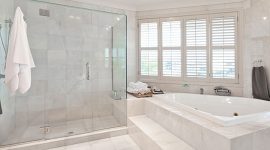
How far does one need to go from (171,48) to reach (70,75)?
2.15 meters

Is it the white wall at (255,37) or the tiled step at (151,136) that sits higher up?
the white wall at (255,37)

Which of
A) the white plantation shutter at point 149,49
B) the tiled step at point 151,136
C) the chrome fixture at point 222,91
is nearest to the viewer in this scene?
the tiled step at point 151,136

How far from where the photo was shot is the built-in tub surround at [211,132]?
1.53m

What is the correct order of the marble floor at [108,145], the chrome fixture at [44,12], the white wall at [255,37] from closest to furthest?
the marble floor at [108,145], the white wall at [255,37], the chrome fixture at [44,12]

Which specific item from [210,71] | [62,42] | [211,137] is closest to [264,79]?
[210,71]

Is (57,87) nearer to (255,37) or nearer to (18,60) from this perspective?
(18,60)

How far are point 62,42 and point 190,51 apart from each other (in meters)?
2.53

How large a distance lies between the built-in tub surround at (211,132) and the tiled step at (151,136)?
0.27 ft

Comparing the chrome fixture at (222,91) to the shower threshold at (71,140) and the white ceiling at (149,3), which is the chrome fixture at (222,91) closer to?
the white ceiling at (149,3)

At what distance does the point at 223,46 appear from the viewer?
3.43m

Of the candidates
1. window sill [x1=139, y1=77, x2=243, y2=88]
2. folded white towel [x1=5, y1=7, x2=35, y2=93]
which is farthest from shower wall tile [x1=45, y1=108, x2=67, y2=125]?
window sill [x1=139, y1=77, x2=243, y2=88]

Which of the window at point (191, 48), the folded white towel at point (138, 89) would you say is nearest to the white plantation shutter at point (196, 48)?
the window at point (191, 48)

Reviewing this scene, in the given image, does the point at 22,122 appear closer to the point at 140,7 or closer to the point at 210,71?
the point at 140,7

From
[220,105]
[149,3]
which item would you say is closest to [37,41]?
[149,3]
